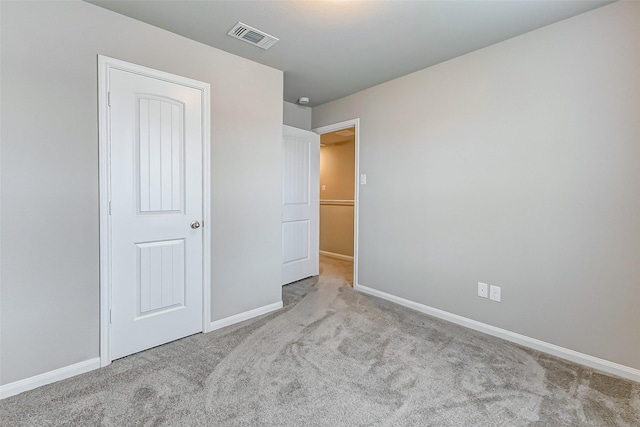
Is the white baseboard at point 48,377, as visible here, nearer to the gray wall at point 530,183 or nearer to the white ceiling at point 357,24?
the white ceiling at point 357,24

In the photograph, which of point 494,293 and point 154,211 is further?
point 494,293

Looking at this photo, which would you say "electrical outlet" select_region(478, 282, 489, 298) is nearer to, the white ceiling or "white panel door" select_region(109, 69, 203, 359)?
the white ceiling

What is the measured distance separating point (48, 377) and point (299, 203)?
9.14 feet

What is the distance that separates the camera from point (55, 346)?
6.03 ft

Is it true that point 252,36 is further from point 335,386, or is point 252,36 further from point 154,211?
point 335,386

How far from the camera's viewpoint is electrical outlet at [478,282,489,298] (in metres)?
2.51

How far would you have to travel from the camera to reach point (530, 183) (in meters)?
2.24

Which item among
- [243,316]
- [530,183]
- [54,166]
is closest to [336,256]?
[243,316]

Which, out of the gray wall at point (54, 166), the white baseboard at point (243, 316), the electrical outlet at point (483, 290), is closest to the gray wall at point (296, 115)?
the gray wall at point (54, 166)

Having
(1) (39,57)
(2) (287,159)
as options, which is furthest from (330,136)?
(1) (39,57)

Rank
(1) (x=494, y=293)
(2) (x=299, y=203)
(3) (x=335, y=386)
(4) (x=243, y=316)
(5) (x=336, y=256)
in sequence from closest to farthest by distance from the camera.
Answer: (3) (x=335, y=386)
(1) (x=494, y=293)
(4) (x=243, y=316)
(2) (x=299, y=203)
(5) (x=336, y=256)

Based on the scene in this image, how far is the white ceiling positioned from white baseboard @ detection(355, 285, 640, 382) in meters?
2.28

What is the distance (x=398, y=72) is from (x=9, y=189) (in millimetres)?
3071

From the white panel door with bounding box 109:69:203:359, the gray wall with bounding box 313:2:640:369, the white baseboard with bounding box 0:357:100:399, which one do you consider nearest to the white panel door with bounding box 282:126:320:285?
the gray wall with bounding box 313:2:640:369
